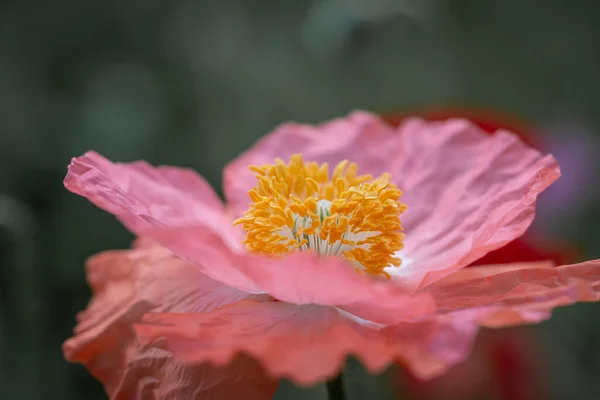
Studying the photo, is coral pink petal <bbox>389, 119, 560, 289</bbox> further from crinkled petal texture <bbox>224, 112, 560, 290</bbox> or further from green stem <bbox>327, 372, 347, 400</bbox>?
A: green stem <bbox>327, 372, 347, 400</bbox>

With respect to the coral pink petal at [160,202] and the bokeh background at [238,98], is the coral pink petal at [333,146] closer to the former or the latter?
the coral pink petal at [160,202]

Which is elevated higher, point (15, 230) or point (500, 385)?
point (15, 230)

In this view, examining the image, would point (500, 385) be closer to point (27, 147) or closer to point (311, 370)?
point (311, 370)

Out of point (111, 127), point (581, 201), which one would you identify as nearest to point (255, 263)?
point (581, 201)

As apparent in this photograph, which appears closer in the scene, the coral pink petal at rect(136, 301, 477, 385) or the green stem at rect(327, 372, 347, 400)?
the coral pink petal at rect(136, 301, 477, 385)

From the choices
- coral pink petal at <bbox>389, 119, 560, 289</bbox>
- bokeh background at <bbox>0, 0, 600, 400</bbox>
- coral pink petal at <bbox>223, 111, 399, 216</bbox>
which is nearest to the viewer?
coral pink petal at <bbox>389, 119, 560, 289</bbox>

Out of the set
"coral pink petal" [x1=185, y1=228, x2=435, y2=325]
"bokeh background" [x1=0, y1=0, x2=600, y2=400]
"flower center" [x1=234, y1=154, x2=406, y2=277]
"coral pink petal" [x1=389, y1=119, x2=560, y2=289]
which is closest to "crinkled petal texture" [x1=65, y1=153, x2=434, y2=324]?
"coral pink petal" [x1=185, y1=228, x2=435, y2=325]

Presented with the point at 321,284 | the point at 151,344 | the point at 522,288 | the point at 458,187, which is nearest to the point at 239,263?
the point at 321,284
